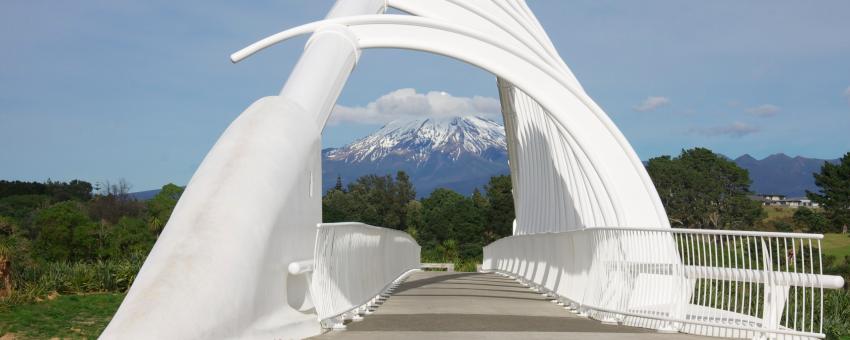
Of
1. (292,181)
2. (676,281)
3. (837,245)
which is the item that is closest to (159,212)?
(837,245)

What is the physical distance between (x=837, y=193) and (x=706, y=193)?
17612 mm

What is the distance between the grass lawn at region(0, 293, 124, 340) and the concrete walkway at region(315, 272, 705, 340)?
3682 millimetres

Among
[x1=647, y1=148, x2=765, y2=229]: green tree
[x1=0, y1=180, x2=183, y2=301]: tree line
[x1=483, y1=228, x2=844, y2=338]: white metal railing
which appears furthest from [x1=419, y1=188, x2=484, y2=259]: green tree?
[x1=483, y1=228, x2=844, y2=338]: white metal railing

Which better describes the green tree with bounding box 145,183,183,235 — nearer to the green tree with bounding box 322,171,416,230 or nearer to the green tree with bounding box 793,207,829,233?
the green tree with bounding box 322,171,416,230

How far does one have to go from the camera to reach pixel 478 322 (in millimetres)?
12078

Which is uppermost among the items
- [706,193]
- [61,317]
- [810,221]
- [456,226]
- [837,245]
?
[706,193]

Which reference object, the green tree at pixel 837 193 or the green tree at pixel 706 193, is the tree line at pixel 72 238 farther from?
the green tree at pixel 837 193

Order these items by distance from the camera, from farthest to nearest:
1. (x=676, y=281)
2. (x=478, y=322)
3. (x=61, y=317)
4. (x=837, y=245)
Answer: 1. (x=837, y=245)
2. (x=61, y=317)
3. (x=478, y=322)
4. (x=676, y=281)

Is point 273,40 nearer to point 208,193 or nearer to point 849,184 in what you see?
point 208,193

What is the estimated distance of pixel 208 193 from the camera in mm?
9164

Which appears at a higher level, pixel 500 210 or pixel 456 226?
pixel 500 210

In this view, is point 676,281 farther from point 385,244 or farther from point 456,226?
point 456,226

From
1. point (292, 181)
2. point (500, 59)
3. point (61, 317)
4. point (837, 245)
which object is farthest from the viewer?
point (837, 245)

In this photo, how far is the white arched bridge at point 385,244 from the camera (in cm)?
841
